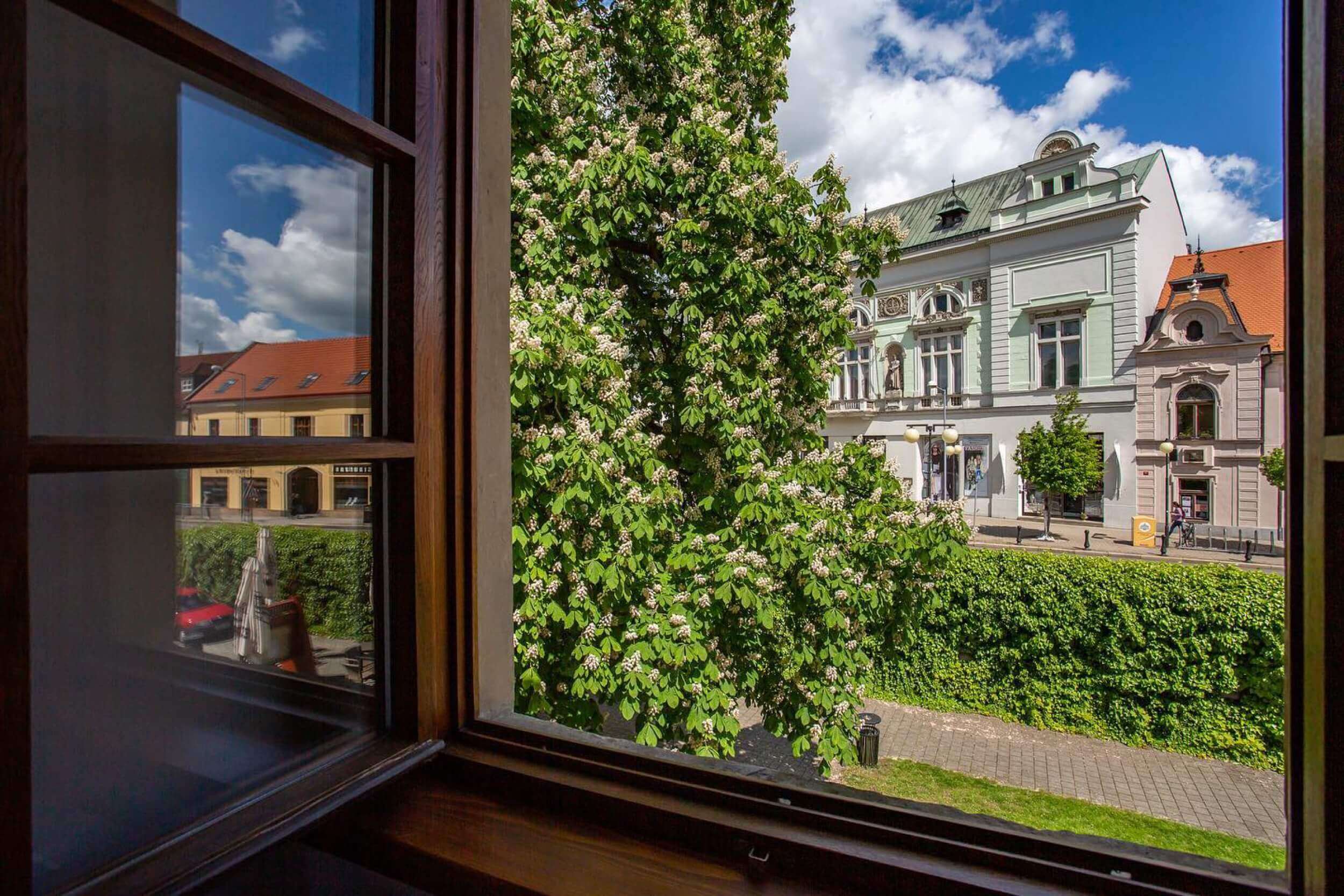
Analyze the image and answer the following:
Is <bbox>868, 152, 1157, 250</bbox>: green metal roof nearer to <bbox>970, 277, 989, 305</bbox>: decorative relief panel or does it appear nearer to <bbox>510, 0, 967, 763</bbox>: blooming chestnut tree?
<bbox>970, 277, 989, 305</bbox>: decorative relief panel

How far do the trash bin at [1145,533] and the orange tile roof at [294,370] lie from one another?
6338 mm

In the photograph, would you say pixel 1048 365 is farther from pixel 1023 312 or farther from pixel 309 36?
pixel 309 36

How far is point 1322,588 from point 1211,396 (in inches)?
279

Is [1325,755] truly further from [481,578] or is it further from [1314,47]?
[481,578]

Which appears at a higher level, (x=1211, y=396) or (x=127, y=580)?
(x=1211, y=396)

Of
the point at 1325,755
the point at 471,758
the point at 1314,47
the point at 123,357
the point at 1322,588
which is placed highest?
the point at 1314,47

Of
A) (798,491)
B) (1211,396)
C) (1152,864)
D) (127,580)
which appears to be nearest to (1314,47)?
(1152,864)

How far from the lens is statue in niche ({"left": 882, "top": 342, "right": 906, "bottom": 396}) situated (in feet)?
25.4

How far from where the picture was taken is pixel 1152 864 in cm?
47

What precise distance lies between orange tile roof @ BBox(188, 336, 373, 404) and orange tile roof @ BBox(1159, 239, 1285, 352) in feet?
20.7

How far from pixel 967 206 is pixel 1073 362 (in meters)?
1.91

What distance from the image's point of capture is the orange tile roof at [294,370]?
588 millimetres

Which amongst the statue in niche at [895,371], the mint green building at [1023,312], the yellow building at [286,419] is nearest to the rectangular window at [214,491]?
the yellow building at [286,419]

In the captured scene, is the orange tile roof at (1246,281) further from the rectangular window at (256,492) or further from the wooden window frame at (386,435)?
the rectangular window at (256,492)
